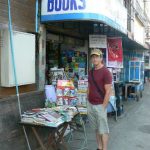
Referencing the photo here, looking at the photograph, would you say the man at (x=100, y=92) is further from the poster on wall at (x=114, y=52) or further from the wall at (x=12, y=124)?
the poster on wall at (x=114, y=52)

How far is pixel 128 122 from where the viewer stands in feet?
35.0

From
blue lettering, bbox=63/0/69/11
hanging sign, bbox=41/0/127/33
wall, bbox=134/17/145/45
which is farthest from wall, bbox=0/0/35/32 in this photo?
wall, bbox=134/17/145/45

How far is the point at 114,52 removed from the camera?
10.9 m

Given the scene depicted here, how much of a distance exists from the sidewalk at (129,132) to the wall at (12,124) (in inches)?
54.3

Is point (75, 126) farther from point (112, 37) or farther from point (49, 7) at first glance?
point (112, 37)

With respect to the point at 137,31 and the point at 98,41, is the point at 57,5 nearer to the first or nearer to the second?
the point at 98,41

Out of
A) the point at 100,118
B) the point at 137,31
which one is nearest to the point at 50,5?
the point at 100,118

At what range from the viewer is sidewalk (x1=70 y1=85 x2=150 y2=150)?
7.84 m

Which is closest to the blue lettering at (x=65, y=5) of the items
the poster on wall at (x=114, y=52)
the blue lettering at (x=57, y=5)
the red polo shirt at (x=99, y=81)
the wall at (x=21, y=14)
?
the blue lettering at (x=57, y=5)

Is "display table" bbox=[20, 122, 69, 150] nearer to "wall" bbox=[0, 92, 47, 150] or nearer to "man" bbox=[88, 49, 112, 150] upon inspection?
"wall" bbox=[0, 92, 47, 150]

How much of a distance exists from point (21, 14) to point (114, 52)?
466 centimetres

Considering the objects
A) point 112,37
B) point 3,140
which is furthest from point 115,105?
point 3,140

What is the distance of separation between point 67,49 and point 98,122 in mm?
4588

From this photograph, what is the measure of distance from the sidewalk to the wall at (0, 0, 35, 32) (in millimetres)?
2776
